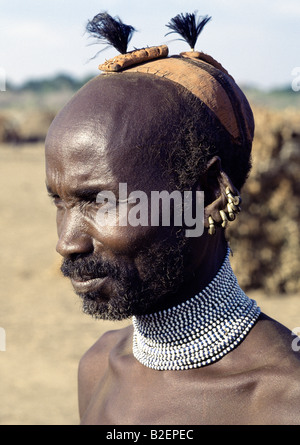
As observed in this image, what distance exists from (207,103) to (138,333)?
87 centimetres

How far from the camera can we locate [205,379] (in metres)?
2.22

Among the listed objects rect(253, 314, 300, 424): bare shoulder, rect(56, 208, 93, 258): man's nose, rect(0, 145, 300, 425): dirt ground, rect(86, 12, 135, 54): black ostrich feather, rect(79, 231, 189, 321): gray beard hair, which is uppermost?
rect(86, 12, 135, 54): black ostrich feather

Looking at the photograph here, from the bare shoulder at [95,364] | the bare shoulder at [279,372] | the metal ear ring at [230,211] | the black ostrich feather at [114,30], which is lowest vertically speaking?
the bare shoulder at [95,364]

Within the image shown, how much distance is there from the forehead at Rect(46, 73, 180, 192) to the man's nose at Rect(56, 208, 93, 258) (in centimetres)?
11

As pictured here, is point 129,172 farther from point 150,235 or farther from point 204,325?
point 204,325

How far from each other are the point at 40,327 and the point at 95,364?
6126 millimetres

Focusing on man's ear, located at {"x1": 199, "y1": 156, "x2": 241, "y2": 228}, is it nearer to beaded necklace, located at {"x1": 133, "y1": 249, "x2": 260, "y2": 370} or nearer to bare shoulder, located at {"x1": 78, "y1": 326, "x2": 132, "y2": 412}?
beaded necklace, located at {"x1": 133, "y1": 249, "x2": 260, "y2": 370}

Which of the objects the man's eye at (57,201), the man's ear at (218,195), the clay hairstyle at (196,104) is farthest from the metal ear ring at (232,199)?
the man's eye at (57,201)

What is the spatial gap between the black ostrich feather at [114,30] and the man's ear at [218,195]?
564 mm

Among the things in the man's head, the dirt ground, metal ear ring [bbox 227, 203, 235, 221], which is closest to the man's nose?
the man's head

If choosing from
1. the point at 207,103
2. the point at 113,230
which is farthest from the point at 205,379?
the point at 207,103

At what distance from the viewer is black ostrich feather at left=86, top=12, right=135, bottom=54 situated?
2385 mm

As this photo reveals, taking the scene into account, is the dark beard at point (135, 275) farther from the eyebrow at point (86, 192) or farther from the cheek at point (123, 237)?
the eyebrow at point (86, 192)

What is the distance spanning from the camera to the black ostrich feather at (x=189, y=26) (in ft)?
8.03
